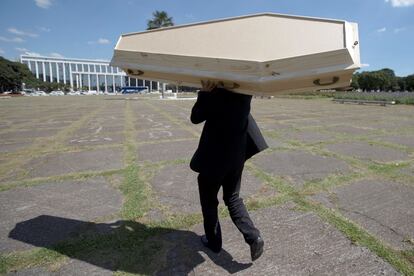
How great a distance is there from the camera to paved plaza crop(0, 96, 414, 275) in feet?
7.66

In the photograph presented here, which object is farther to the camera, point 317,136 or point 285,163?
point 317,136

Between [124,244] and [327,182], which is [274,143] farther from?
[124,244]

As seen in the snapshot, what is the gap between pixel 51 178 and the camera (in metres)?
4.37

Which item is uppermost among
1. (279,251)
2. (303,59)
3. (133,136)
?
(303,59)

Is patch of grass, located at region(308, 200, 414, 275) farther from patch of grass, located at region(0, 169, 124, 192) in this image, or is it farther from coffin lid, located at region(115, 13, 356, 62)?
patch of grass, located at region(0, 169, 124, 192)

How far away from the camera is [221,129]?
82.5 inches

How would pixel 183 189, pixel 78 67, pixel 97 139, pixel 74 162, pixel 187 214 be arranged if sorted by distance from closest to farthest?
1. pixel 187 214
2. pixel 183 189
3. pixel 74 162
4. pixel 97 139
5. pixel 78 67

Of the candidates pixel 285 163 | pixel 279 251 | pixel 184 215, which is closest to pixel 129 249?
pixel 184 215

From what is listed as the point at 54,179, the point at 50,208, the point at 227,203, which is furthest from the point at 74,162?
the point at 227,203

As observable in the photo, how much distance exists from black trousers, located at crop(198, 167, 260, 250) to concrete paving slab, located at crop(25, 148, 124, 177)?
292 centimetres

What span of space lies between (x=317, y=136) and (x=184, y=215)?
5820 mm

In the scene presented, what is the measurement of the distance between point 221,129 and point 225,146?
131 millimetres

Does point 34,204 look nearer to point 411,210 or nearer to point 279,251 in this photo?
point 279,251

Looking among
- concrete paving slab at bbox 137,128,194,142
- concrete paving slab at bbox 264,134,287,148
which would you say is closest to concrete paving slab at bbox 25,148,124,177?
concrete paving slab at bbox 137,128,194,142
